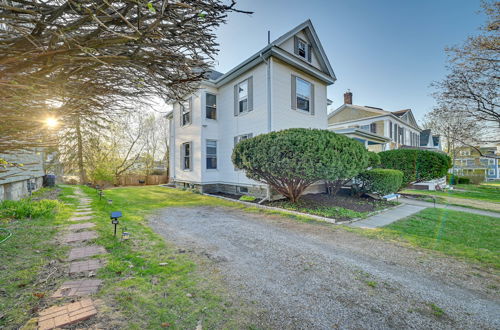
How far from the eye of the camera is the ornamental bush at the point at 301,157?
666 cm

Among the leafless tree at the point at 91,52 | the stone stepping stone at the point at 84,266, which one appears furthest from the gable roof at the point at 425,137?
the stone stepping stone at the point at 84,266

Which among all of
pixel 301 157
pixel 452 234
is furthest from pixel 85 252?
pixel 452 234

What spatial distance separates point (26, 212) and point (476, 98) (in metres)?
20.0

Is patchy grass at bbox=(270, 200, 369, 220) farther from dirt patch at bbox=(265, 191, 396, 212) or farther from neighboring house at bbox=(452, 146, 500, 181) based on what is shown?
neighboring house at bbox=(452, 146, 500, 181)

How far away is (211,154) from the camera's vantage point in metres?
12.4

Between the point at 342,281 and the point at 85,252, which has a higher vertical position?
the point at 85,252

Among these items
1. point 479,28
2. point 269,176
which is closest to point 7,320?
point 269,176

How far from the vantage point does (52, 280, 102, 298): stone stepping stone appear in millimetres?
2339

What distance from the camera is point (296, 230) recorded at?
543 cm

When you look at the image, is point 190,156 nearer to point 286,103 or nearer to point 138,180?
point 286,103

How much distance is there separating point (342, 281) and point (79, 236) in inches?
187

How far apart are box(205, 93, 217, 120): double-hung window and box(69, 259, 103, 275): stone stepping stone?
10061mm

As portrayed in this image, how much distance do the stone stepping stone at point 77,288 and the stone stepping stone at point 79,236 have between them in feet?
5.85

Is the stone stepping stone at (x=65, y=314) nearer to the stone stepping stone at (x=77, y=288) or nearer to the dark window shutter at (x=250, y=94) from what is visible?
the stone stepping stone at (x=77, y=288)
